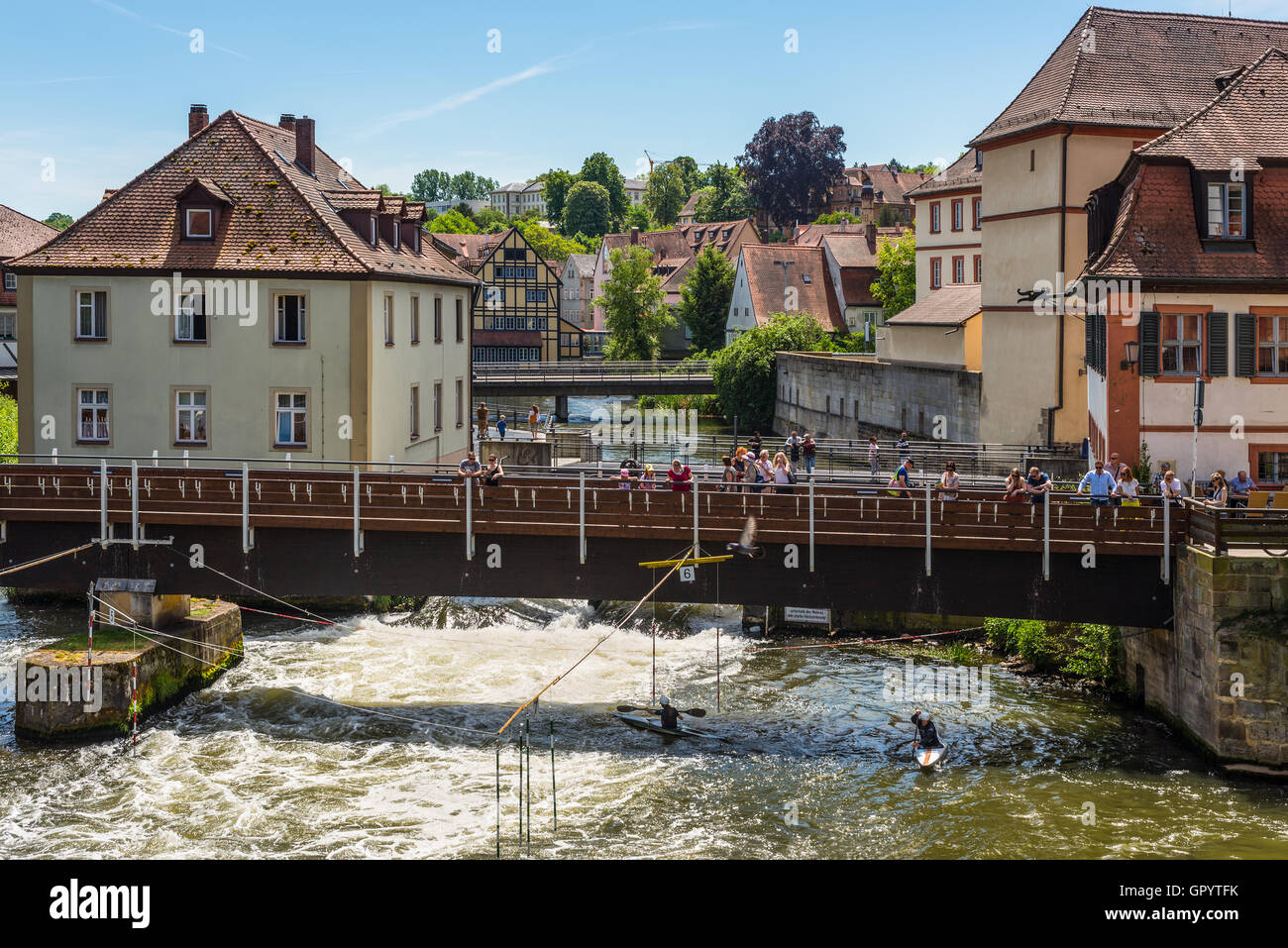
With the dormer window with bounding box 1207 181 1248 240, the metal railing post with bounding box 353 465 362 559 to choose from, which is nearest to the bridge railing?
Answer: the metal railing post with bounding box 353 465 362 559

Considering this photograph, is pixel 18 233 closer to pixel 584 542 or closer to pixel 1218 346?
pixel 584 542

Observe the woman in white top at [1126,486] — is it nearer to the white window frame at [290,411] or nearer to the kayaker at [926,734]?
the kayaker at [926,734]

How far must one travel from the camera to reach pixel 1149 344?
31.2 m

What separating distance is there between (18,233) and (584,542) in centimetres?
5020

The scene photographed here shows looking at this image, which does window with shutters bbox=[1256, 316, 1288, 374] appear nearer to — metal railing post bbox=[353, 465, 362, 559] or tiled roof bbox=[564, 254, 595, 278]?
metal railing post bbox=[353, 465, 362, 559]

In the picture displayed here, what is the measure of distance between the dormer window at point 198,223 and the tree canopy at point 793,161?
4434 inches

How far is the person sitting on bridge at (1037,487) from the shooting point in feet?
82.1

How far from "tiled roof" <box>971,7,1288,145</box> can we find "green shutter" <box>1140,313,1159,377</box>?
1279 centimetres

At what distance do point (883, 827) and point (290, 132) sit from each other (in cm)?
3268

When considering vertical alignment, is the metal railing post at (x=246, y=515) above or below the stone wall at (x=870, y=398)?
below

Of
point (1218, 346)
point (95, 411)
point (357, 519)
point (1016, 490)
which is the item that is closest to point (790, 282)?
point (95, 411)

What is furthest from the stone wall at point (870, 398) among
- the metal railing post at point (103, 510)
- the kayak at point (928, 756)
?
the metal railing post at point (103, 510)
